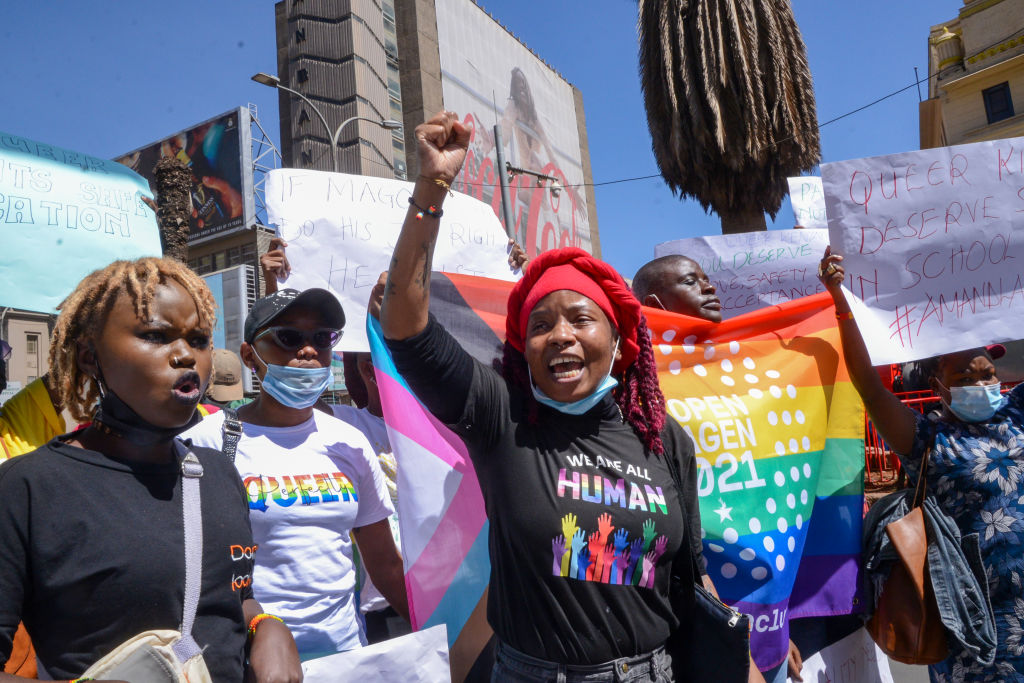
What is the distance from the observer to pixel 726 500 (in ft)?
8.35

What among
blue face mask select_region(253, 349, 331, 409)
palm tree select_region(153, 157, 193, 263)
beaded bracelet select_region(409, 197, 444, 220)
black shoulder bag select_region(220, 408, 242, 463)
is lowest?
black shoulder bag select_region(220, 408, 242, 463)

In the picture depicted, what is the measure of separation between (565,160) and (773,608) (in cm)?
4305

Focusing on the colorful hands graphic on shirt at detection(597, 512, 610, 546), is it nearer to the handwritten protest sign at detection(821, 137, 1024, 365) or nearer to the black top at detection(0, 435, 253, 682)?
the black top at detection(0, 435, 253, 682)

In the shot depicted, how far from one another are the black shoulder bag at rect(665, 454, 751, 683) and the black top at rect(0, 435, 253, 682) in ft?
3.68

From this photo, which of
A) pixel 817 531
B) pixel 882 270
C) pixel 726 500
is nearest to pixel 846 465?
pixel 817 531

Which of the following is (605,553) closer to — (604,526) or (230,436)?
(604,526)

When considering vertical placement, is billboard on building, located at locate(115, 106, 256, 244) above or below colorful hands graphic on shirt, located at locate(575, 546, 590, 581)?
above

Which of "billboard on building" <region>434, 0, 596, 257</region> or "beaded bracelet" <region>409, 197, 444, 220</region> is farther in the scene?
"billboard on building" <region>434, 0, 596, 257</region>

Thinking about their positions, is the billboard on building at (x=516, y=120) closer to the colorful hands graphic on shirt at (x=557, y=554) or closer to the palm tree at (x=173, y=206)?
the palm tree at (x=173, y=206)

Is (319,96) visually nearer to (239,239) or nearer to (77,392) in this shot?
(239,239)

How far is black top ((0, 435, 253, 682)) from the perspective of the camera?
1218 mm

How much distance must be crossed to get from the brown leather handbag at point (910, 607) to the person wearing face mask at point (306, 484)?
1.73 metres

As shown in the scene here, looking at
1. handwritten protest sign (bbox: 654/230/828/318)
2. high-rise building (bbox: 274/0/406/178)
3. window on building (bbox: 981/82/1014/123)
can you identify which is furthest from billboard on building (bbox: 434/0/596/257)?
handwritten protest sign (bbox: 654/230/828/318)

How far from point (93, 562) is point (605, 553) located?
108cm
